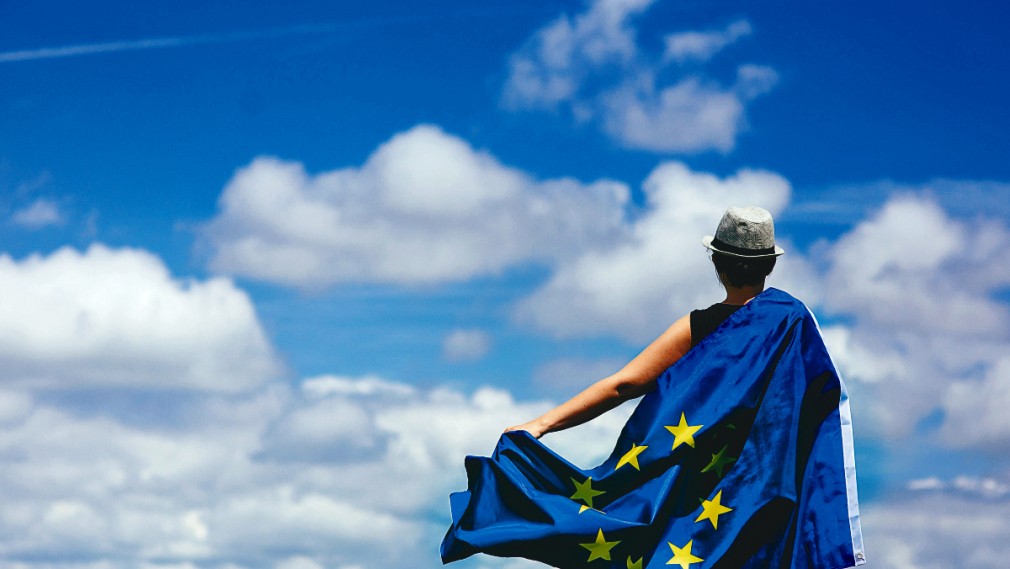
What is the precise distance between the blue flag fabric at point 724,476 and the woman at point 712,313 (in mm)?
95

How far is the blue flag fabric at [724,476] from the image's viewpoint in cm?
791

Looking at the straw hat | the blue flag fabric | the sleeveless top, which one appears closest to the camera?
the blue flag fabric

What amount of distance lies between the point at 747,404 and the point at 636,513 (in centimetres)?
106

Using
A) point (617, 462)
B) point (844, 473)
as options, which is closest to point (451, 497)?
point (617, 462)

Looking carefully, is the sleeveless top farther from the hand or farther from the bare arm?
the hand

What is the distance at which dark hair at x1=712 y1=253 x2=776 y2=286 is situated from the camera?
824 cm

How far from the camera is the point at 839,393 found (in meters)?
8.00

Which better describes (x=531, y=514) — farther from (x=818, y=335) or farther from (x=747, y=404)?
(x=818, y=335)

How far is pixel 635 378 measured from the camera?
8391 mm

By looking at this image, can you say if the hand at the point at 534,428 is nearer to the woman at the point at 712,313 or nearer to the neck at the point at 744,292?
the woman at the point at 712,313

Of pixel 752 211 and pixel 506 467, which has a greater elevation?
pixel 752 211

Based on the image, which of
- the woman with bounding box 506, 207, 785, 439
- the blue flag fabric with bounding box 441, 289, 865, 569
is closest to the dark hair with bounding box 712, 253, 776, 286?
the woman with bounding box 506, 207, 785, 439

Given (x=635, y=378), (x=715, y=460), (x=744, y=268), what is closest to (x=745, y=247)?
(x=744, y=268)

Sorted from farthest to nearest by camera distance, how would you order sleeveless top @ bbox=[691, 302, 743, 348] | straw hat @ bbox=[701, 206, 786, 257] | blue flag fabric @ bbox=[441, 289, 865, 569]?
sleeveless top @ bbox=[691, 302, 743, 348]
straw hat @ bbox=[701, 206, 786, 257]
blue flag fabric @ bbox=[441, 289, 865, 569]
